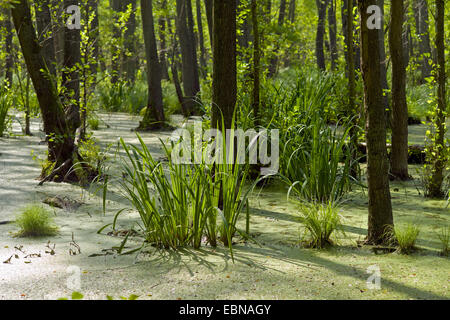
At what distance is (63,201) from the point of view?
15.7 ft

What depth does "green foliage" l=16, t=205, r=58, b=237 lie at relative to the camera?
147 inches

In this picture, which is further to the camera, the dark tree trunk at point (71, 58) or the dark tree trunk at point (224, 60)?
the dark tree trunk at point (71, 58)

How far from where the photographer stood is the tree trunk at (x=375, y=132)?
130 inches

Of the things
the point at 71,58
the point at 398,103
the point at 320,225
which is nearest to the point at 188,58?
the point at 71,58

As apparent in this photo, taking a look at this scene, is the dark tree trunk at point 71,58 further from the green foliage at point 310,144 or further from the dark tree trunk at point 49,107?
the green foliage at point 310,144

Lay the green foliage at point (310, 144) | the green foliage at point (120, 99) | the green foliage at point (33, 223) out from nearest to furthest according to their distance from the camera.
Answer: the green foliage at point (33, 223) < the green foliage at point (310, 144) < the green foliage at point (120, 99)

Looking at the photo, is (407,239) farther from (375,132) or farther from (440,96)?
(440,96)

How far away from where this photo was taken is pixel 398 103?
18.2 feet

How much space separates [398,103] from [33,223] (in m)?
3.75

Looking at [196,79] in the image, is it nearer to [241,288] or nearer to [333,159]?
[333,159]

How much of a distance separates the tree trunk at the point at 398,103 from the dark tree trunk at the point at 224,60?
1798 mm

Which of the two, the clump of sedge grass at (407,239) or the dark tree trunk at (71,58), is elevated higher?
the dark tree trunk at (71,58)

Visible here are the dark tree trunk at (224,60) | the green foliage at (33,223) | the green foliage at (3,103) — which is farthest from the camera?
the green foliage at (3,103)

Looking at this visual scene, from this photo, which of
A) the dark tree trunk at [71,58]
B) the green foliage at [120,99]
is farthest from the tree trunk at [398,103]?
the green foliage at [120,99]
